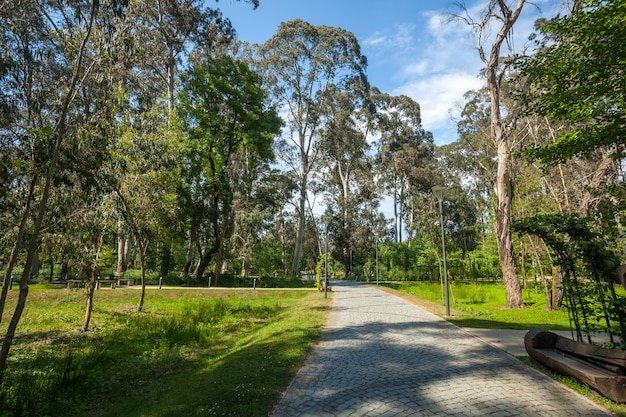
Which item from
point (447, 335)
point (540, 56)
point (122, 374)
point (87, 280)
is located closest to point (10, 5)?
point (87, 280)

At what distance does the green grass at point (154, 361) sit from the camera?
4.54 m

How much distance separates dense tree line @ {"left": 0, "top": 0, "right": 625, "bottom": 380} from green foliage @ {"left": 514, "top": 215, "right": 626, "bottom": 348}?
7 centimetres

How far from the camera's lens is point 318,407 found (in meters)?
3.81

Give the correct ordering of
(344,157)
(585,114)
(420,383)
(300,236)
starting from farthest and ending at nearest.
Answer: (344,157), (300,236), (585,114), (420,383)

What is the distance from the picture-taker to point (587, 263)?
4566 mm

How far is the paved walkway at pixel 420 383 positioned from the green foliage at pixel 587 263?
104 centimetres

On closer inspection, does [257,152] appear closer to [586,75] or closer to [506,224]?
[506,224]

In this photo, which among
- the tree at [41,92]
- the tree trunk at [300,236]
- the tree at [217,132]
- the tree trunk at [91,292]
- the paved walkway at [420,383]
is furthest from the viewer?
the tree trunk at [300,236]

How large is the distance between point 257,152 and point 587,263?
2374 cm

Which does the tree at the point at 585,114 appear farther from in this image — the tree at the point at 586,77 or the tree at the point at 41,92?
the tree at the point at 41,92

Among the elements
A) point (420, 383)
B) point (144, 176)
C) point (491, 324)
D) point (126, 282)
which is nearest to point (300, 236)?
point (126, 282)

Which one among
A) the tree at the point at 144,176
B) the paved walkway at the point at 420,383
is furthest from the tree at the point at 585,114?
the tree at the point at 144,176

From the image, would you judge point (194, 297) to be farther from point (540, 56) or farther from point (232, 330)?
point (540, 56)

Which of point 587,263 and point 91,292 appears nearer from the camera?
point 587,263
